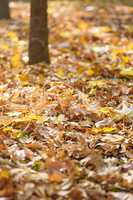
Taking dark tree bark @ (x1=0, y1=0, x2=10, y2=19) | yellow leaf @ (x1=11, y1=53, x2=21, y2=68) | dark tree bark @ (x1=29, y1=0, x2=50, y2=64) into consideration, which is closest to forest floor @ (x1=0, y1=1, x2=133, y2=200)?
yellow leaf @ (x1=11, y1=53, x2=21, y2=68)

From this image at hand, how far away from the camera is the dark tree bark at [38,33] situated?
10492 mm

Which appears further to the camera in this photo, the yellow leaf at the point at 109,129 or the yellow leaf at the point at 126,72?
the yellow leaf at the point at 126,72

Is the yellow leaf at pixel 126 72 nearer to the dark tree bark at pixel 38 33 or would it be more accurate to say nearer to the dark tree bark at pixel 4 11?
the dark tree bark at pixel 38 33

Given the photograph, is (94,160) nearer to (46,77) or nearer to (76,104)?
(76,104)

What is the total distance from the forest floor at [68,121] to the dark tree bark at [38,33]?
0.95ft

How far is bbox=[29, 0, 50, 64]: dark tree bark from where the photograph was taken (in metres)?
10.5

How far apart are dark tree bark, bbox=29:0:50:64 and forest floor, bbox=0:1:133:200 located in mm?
290

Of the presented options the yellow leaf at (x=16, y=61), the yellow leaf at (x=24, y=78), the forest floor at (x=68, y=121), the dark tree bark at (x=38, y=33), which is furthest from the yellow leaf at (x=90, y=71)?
the yellow leaf at (x=16, y=61)

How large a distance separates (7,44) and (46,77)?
311cm

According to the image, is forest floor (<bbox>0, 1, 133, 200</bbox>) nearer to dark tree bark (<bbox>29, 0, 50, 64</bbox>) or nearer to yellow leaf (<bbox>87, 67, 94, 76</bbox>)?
yellow leaf (<bbox>87, 67, 94, 76</bbox>)

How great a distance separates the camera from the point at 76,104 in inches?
312

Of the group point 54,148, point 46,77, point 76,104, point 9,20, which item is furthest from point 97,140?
point 9,20

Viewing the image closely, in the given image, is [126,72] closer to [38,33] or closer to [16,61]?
[38,33]

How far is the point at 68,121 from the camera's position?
742 cm
